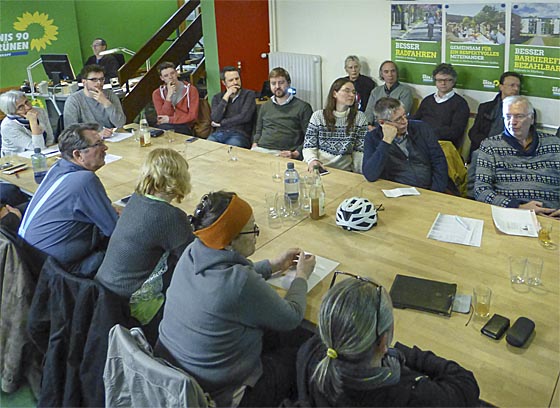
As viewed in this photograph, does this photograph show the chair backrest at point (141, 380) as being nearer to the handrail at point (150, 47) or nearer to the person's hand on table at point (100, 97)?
the person's hand on table at point (100, 97)

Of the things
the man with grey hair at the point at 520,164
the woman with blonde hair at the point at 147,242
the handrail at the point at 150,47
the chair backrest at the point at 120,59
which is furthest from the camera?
the chair backrest at the point at 120,59

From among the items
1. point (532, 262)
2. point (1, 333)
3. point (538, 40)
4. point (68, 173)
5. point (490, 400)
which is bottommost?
point (1, 333)

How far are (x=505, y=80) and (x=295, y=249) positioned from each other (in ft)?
10.1

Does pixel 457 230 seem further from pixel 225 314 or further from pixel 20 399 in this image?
pixel 20 399

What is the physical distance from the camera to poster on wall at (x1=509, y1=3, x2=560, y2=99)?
167 inches

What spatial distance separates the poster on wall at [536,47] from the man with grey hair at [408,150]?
1.82 meters

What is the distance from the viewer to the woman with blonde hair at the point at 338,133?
11.9 feet

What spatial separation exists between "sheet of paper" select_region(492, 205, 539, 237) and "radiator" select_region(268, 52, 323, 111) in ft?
12.2

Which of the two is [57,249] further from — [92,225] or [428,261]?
[428,261]

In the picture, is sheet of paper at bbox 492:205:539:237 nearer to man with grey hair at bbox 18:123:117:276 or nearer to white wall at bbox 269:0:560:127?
man with grey hair at bbox 18:123:117:276

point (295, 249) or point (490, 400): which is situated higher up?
point (295, 249)

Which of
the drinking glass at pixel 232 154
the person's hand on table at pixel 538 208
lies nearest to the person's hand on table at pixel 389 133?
the person's hand on table at pixel 538 208

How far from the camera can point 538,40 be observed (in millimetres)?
4348

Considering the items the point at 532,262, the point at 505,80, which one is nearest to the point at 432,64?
the point at 505,80
